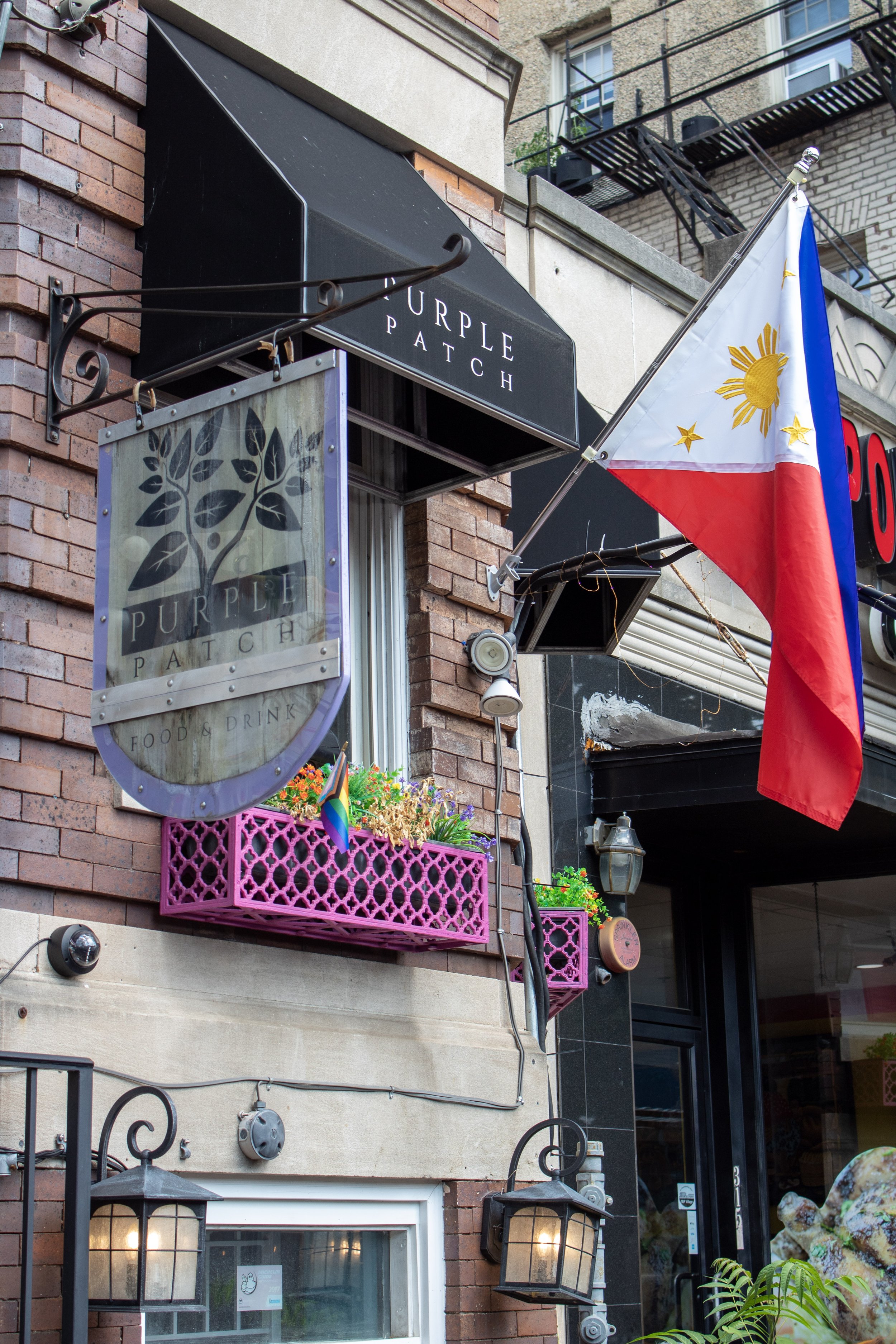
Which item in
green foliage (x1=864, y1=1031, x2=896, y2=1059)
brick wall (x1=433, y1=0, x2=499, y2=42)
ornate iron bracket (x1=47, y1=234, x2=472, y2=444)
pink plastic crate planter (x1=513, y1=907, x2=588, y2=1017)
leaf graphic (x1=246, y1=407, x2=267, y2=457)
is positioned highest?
brick wall (x1=433, y1=0, x2=499, y2=42)

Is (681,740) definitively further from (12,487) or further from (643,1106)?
(12,487)

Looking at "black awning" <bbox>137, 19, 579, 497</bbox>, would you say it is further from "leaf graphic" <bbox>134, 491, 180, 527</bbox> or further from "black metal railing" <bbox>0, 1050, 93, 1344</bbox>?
"black metal railing" <bbox>0, 1050, 93, 1344</bbox>

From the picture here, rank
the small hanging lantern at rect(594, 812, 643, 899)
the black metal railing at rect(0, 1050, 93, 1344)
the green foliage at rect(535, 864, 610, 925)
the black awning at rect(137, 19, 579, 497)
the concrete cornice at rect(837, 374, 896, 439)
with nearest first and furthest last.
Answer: the black metal railing at rect(0, 1050, 93, 1344) → the black awning at rect(137, 19, 579, 497) → the green foliage at rect(535, 864, 610, 925) → the small hanging lantern at rect(594, 812, 643, 899) → the concrete cornice at rect(837, 374, 896, 439)

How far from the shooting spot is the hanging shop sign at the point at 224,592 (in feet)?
13.0

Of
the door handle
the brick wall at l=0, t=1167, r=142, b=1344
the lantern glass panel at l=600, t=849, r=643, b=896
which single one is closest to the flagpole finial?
the lantern glass panel at l=600, t=849, r=643, b=896

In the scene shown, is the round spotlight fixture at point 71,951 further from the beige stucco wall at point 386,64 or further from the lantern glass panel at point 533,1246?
the beige stucco wall at point 386,64

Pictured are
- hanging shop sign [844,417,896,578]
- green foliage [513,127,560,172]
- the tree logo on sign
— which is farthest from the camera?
green foliage [513,127,560,172]

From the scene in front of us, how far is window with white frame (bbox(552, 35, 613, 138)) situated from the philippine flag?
43.2 feet

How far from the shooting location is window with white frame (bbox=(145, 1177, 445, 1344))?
501 cm

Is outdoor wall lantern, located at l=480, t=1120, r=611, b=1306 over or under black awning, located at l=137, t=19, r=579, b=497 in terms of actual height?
under

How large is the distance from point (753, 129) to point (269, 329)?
46.3 ft

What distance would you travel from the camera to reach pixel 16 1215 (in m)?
4.31

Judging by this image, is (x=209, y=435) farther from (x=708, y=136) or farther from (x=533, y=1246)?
(x=708, y=136)

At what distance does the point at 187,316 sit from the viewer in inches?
206
